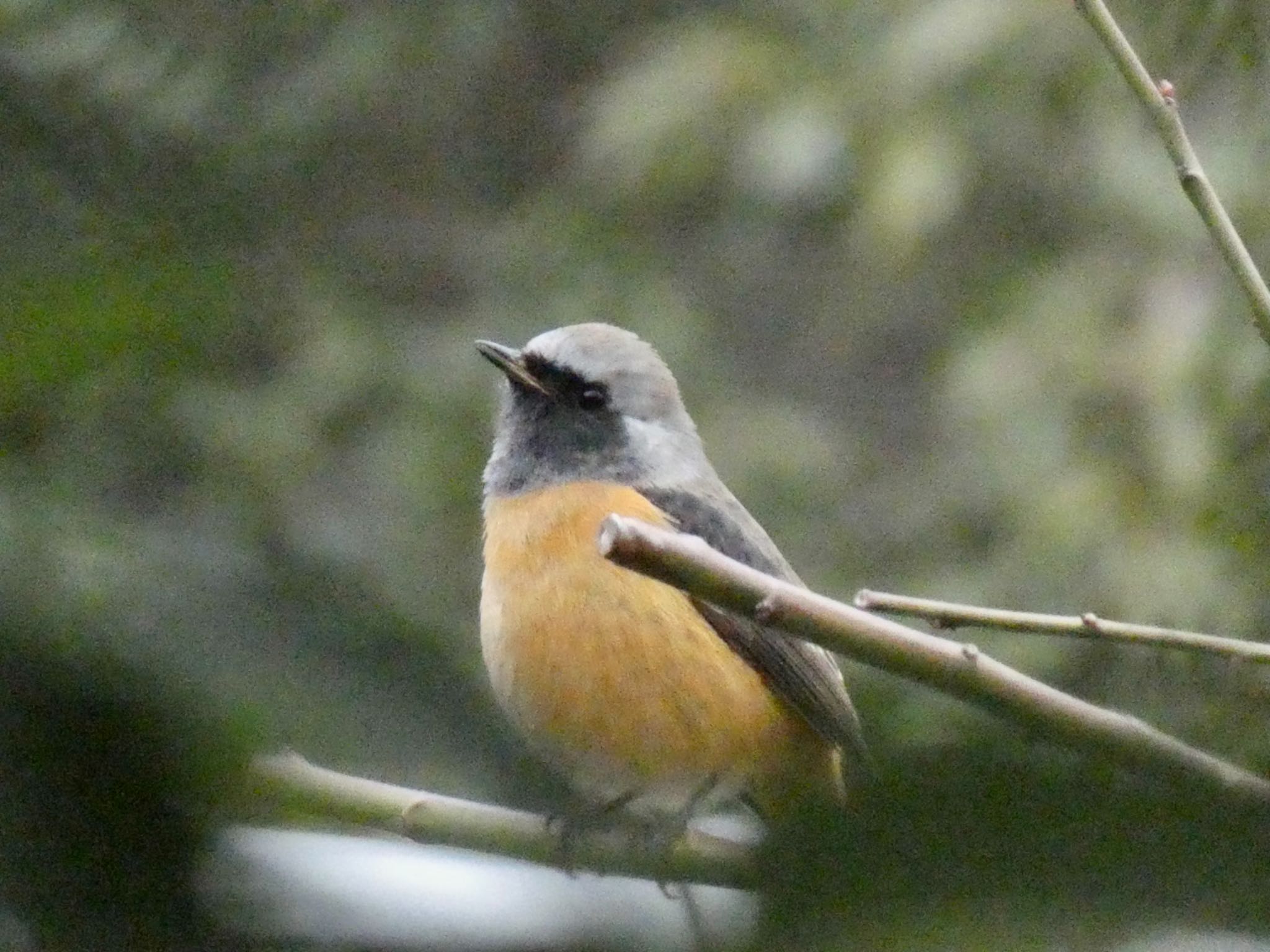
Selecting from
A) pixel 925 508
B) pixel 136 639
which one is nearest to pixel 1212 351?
pixel 925 508

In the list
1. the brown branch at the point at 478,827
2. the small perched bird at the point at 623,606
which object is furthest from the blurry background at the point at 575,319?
the small perched bird at the point at 623,606

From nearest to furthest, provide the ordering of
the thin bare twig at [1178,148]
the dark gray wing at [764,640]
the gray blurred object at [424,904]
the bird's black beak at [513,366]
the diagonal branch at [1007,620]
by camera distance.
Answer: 1. the gray blurred object at [424,904]
2. the diagonal branch at [1007,620]
3. the thin bare twig at [1178,148]
4. the dark gray wing at [764,640]
5. the bird's black beak at [513,366]

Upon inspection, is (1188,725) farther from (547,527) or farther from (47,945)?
(547,527)

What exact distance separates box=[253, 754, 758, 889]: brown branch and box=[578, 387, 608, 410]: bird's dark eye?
1.84m

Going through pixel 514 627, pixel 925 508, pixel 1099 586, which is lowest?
pixel 514 627

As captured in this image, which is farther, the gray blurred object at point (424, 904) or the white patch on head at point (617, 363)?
the white patch on head at point (617, 363)

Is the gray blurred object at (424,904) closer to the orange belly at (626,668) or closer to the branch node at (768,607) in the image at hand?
the branch node at (768,607)

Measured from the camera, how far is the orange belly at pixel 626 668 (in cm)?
181

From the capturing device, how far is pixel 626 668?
1.87 m

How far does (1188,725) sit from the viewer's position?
38 centimetres

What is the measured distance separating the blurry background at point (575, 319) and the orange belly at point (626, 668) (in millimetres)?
99

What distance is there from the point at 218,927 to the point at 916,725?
172 mm

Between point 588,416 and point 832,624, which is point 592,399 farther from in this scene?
point 832,624

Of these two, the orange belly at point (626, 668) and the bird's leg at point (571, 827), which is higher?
the orange belly at point (626, 668)
